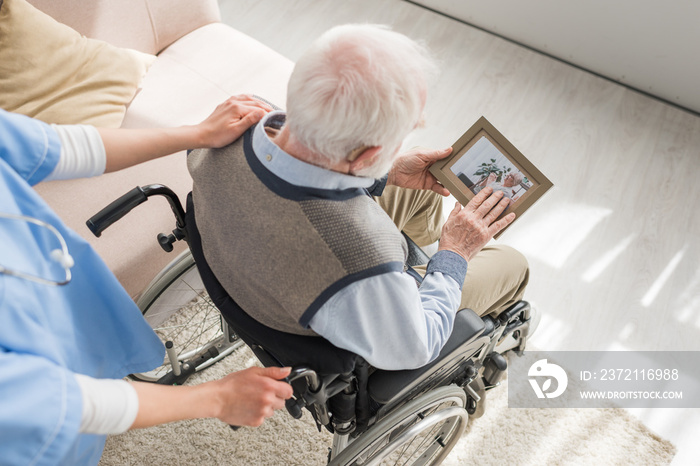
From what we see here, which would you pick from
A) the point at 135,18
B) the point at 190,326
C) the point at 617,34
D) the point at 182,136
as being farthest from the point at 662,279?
the point at 135,18

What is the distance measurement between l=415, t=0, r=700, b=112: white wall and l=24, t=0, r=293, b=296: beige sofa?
1.22 m

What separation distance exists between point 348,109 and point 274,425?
117 cm

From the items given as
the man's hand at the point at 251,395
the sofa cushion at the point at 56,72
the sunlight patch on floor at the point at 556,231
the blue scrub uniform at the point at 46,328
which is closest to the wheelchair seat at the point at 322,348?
the man's hand at the point at 251,395

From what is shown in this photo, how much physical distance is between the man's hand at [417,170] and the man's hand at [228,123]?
0.41 meters

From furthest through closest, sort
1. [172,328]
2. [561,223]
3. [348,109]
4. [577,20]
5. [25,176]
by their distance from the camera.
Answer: [577,20] → [561,223] → [172,328] → [25,176] → [348,109]

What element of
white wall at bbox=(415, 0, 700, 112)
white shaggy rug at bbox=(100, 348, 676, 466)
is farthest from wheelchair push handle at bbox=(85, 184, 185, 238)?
white wall at bbox=(415, 0, 700, 112)

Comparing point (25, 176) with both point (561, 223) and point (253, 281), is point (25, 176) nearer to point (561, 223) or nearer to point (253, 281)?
point (253, 281)

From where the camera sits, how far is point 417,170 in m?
1.35

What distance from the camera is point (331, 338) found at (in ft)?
3.06

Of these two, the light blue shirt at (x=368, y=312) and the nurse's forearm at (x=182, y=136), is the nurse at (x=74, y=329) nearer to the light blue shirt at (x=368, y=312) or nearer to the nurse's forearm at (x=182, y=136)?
the nurse's forearm at (x=182, y=136)

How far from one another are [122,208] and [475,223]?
727mm

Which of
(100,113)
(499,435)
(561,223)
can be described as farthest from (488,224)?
(100,113)

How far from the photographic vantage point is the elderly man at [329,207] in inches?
33.5

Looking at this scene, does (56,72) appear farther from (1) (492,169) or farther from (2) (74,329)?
(1) (492,169)
